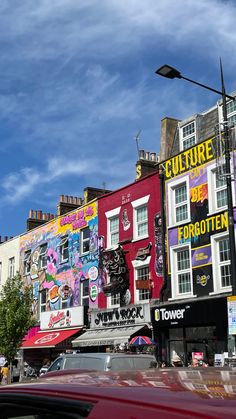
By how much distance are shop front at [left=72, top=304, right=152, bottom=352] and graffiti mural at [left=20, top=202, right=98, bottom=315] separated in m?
1.44

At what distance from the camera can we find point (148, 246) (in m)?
24.0

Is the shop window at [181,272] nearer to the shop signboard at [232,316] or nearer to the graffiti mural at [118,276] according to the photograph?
the graffiti mural at [118,276]

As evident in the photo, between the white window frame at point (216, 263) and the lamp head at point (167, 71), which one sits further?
the white window frame at point (216, 263)

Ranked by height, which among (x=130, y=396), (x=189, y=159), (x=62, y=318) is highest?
(x=189, y=159)

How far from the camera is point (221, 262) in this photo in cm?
2017

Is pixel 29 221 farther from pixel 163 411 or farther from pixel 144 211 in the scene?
pixel 163 411

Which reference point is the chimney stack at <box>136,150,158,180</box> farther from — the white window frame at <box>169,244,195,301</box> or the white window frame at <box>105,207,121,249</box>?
the white window frame at <box>169,244,195,301</box>

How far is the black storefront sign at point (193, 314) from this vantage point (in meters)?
19.3

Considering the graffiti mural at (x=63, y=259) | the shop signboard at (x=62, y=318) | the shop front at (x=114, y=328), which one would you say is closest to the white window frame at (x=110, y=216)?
the graffiti mural at (x=63, y=259)

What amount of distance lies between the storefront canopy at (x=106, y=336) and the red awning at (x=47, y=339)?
4.20 feet

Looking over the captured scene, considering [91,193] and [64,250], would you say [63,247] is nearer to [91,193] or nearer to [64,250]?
[64,250]

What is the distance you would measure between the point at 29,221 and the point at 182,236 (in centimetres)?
1642

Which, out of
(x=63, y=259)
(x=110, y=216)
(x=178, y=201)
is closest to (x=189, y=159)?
(x=178, y=201)

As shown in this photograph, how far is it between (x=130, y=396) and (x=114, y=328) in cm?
2349
